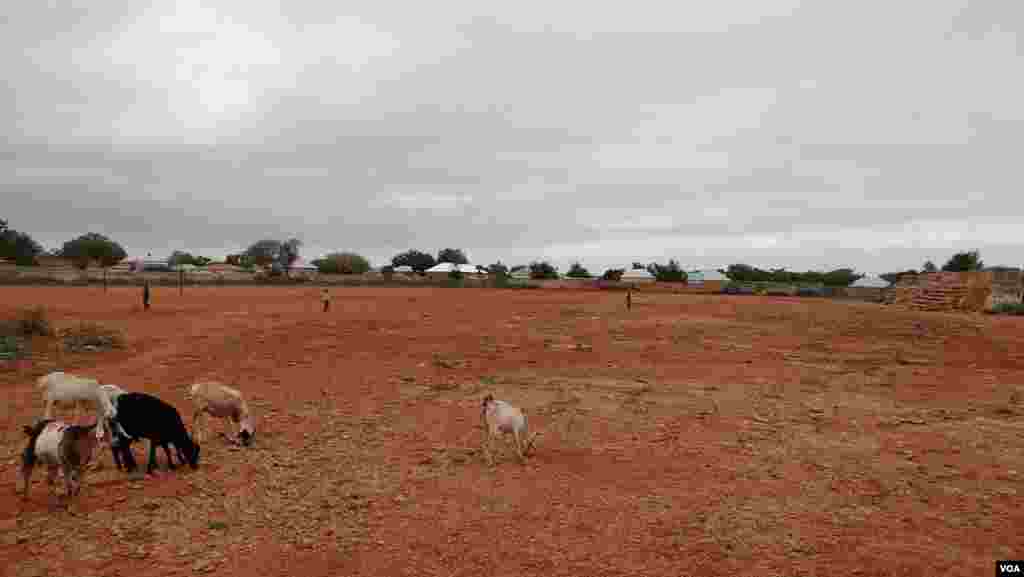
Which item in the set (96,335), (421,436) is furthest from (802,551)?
(96,335)

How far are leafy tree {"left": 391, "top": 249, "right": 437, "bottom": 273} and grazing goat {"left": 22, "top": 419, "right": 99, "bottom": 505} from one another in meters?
131

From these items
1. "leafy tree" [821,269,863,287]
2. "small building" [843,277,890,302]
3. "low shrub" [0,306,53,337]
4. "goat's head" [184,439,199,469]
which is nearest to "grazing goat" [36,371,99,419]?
"goat's head" [184,439,199,469]

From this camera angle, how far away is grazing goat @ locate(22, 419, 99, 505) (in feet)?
21.1

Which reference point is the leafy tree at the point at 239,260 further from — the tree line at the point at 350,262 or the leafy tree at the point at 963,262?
the leafy tree at the point at 963,262

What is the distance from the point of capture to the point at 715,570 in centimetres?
552

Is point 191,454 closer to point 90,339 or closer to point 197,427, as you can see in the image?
point 197,427

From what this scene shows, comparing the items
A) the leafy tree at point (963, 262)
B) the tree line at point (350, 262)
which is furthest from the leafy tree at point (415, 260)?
the leafy tree at point (963, 262)

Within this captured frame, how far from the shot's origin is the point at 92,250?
340ft

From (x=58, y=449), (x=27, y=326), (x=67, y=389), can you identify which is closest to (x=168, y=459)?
(x=58, y=449)

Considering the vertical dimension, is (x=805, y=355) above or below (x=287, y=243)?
below

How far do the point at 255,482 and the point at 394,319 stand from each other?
2137cm

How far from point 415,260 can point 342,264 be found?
19097 millimetres

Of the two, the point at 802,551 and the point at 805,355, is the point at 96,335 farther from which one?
the point at 805,355

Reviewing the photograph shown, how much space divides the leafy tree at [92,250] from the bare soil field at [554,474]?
104 m
